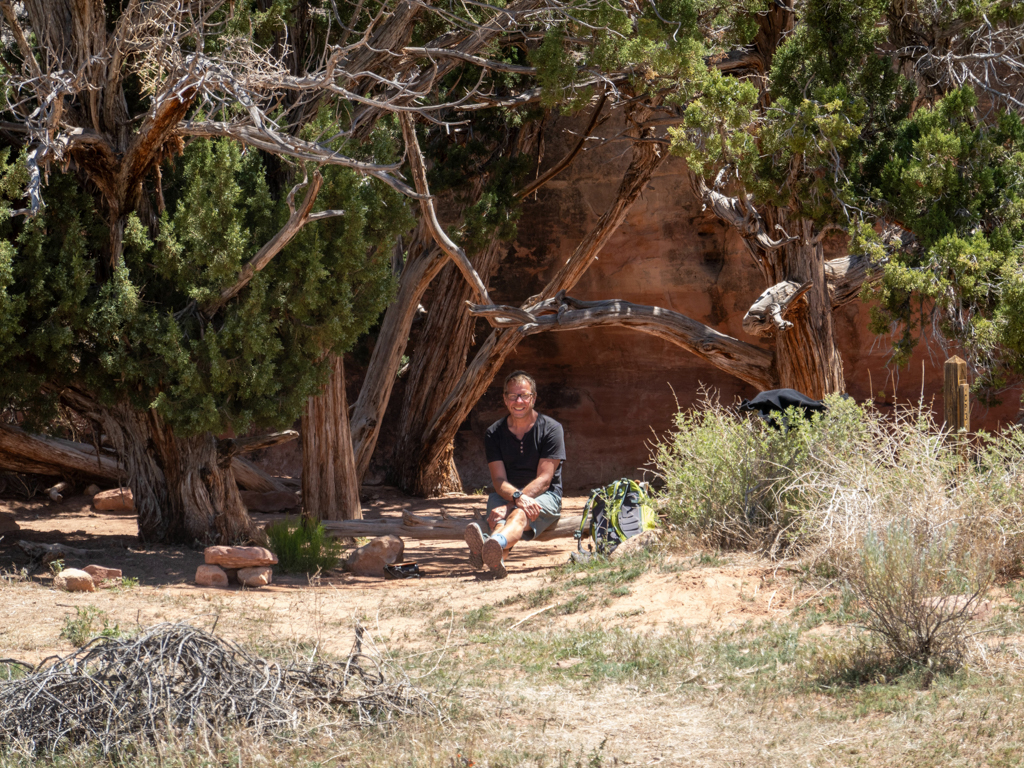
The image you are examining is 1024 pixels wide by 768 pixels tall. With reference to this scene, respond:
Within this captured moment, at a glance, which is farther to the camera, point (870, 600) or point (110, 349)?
point (110, 349)

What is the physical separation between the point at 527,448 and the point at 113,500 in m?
5.50

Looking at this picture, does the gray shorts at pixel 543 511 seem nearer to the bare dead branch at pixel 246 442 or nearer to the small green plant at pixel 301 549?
the small green plant at pixel 301 549

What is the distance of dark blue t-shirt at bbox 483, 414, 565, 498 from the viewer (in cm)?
748

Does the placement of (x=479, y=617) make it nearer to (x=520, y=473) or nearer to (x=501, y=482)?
(x=501, y=482)

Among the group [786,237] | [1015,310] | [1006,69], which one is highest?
[1006,69]

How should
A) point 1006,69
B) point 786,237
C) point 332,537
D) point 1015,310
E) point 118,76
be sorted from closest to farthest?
point 1015,310
point 118,76
point 332,537
point 786,237
point 1006,69

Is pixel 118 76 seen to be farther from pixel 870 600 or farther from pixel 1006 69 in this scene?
pixel 1006 69

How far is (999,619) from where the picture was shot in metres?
4.75

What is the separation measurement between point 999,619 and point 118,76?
654 cm

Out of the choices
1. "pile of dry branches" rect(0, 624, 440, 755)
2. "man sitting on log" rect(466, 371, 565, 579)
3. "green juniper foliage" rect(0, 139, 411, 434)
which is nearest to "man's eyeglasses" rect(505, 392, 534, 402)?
"man sitting on log" rect(466, 371, 565, 579)

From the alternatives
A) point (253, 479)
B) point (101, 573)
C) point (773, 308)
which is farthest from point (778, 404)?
point (253, 479)

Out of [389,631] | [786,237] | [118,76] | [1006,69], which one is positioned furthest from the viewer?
[1006,69]

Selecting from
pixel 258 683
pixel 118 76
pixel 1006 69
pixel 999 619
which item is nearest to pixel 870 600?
pixel 999 619

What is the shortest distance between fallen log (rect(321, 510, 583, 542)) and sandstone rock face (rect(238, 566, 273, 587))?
1.67 metres
